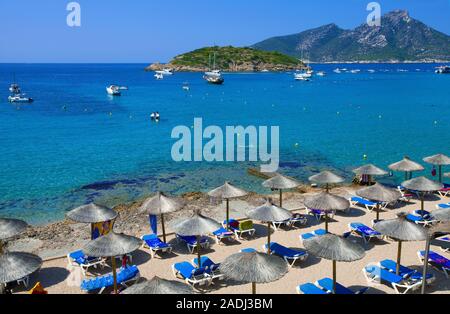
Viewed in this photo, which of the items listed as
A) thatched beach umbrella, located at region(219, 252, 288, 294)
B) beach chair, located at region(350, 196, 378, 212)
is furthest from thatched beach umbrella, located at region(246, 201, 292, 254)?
beach chair, located at region(350, 196, 378, 212)

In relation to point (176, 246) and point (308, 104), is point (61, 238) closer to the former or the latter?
point (176, 246)

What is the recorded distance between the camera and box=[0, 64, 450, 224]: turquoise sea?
1029 inches

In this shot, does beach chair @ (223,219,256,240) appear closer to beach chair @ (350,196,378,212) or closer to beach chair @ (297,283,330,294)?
beach chair @ (297,283,330,294)

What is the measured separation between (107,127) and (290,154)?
26136mm

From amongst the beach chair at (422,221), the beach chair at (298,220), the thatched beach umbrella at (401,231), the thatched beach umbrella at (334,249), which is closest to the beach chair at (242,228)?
the beach chair at (298,220)

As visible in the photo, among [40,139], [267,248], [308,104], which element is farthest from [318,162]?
[308,104]

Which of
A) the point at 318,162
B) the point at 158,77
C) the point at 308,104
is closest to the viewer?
the point at 318,162

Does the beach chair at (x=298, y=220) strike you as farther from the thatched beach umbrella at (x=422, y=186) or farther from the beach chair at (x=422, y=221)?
the thatched beach umbrella at (x=422, y=186)

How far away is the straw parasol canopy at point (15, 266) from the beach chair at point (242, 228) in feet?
25.5

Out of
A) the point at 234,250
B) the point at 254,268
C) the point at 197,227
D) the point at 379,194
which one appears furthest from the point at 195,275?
the point at 379,194

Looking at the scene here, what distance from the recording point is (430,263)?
13898mm

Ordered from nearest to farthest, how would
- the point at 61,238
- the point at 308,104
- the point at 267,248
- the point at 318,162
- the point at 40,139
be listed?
the point at 267,248 < the point at 61,238 < the point at 318,162 < the point at 40,139 < the point at 308,104

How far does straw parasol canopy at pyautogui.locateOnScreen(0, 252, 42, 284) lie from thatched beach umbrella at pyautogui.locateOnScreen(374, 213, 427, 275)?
36.4 ft

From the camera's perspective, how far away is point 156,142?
41.0 metres
